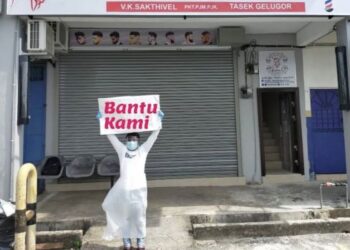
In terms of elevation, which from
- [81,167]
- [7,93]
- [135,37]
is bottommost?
[81,167]

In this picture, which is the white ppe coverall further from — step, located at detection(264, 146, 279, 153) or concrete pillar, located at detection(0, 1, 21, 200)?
step, located at detection(264, 146, 279, 153)

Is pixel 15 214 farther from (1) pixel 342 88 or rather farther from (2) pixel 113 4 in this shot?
(1) pixel 342 88

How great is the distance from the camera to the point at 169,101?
8.43m

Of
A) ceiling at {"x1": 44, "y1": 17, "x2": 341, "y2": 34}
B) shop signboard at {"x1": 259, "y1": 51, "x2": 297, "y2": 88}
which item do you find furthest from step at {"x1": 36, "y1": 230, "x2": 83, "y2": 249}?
shop signboard at {"x1": 259, "y1": 51, "x2": 297, "y2": 88}

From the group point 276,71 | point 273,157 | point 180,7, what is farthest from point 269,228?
point 273,157

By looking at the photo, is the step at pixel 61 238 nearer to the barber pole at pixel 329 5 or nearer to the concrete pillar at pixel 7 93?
the concrete pillar at pixel 7 93

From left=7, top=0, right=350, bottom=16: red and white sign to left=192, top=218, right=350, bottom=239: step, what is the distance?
3.43 meters

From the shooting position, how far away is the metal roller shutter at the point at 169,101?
8.23 meters

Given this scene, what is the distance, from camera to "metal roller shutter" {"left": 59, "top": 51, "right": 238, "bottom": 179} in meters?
8.23

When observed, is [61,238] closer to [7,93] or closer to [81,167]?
[7,93]

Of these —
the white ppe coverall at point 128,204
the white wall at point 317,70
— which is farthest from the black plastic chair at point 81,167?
the white wall at point 317,70

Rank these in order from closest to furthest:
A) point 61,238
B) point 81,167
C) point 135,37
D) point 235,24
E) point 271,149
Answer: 1. point 61,238
2. point 81,167
3. point 235,24
4. point 135,37
5. point 271,149

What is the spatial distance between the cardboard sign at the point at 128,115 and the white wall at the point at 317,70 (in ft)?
17.1

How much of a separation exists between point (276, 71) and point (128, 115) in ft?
16.3
